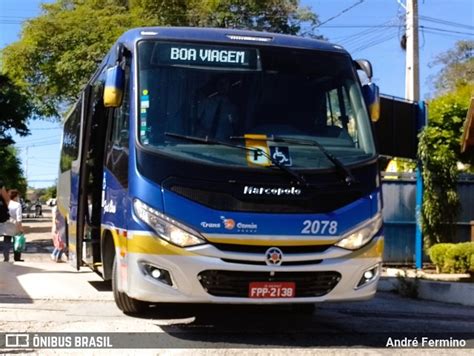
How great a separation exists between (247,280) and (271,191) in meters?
0.85

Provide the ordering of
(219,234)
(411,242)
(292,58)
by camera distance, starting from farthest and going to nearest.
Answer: (411,242) → (292,58) → (219,234)

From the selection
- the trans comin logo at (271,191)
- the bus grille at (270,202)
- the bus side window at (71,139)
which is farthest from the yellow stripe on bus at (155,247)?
the bus side window at (71,139)

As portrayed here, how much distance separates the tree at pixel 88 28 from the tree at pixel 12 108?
6.66 ft

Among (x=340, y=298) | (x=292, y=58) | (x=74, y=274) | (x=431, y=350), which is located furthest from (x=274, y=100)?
(x=74, y=274)

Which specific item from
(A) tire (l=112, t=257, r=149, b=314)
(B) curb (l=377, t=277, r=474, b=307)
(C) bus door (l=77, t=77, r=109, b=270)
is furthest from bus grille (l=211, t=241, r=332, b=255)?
(B) curb (l=377, t=277, r=474, b=307)

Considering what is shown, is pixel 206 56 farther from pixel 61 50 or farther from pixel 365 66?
pixel 61 50

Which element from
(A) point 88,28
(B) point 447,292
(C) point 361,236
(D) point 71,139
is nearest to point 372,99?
(C) point 361,236

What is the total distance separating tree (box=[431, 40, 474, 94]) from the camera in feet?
138

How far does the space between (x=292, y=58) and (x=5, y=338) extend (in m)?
4.05

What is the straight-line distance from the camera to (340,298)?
7000 mm

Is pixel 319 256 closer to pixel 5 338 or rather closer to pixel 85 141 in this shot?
pixel 5 338

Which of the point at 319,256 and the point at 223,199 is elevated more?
the point at 223,199

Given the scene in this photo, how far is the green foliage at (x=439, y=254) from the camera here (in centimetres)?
1428

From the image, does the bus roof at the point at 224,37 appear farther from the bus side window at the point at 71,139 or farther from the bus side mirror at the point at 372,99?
the bus side window at the point at 71,139
